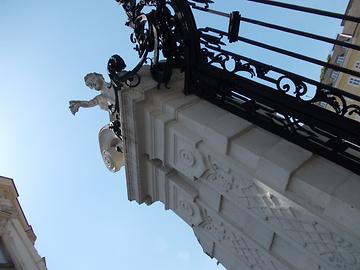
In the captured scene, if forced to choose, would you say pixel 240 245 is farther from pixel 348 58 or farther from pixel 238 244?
pixel 348 58

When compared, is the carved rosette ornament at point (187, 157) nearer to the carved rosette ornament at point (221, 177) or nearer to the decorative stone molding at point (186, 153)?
the decorative stone molding at point (186, 153)

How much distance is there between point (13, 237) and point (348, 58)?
97.7 ft

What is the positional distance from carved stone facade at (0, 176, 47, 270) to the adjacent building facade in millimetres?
25134

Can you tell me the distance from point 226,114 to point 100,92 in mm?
3298

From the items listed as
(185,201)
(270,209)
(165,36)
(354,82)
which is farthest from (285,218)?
(354,82)

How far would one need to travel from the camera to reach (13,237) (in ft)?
39.6

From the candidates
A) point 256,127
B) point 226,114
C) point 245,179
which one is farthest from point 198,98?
point 245,179

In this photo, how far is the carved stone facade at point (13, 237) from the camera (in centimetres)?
1129

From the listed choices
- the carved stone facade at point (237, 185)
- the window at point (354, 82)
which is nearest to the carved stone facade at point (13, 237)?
the carved stone facade at point (237, 185)

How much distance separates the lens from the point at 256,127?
4973 millimetres

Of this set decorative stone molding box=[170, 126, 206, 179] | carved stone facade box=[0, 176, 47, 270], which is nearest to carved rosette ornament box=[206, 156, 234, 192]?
decorative stone molding box=[170, 126, 206, 179]

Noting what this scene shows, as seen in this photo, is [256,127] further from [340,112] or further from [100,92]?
[100,92]

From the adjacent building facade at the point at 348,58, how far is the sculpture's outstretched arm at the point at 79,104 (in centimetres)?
2608

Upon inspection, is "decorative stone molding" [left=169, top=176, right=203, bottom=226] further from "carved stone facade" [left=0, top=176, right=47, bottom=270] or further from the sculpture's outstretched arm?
"carved stone facade" [left=0, top=176, right=47, bottom=270]
